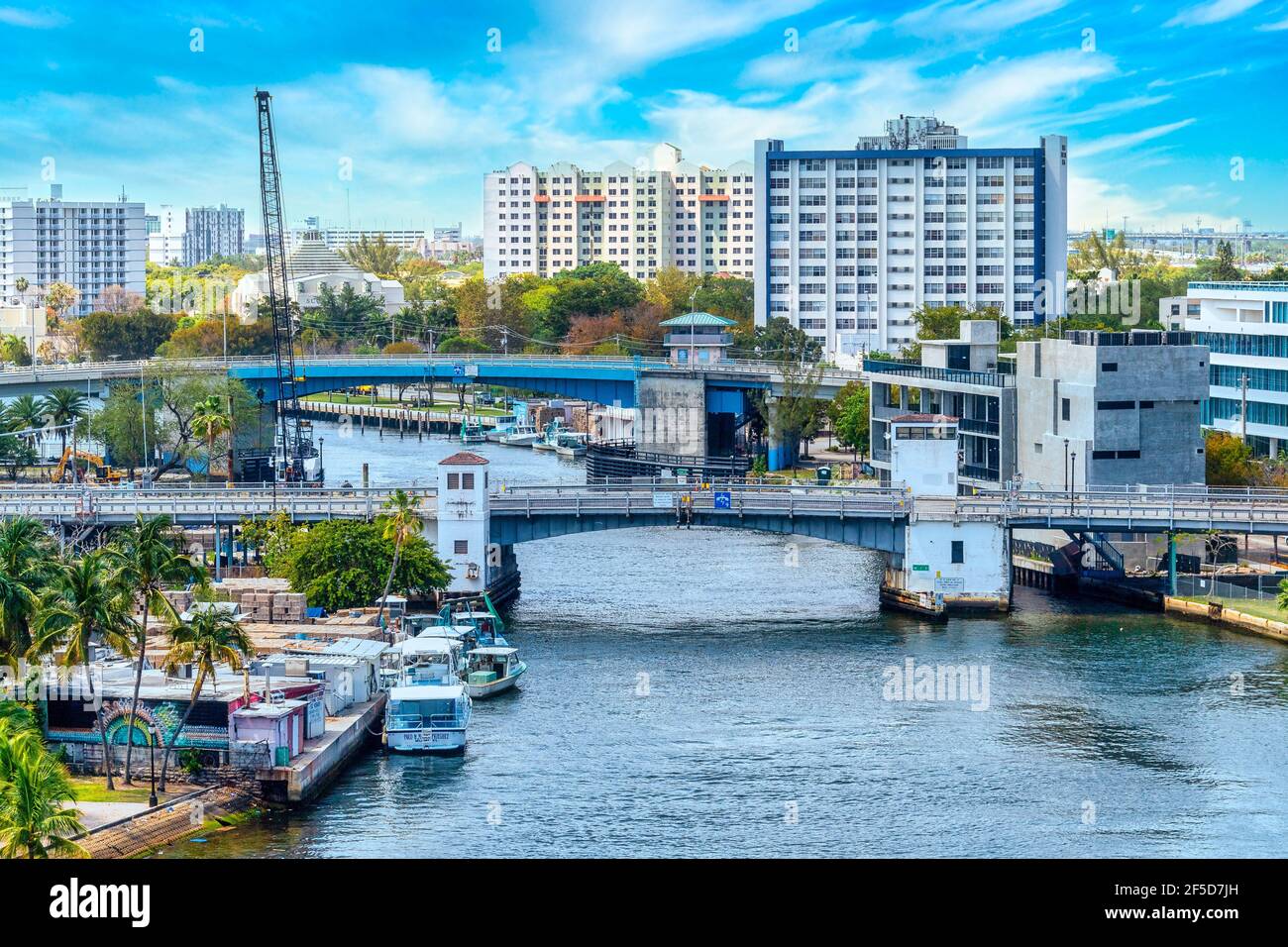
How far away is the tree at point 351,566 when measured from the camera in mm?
A: 49113

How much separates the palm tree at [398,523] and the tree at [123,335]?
8696 centimetres

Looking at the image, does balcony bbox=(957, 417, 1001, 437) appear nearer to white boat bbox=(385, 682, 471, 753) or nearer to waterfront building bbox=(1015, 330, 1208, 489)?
waterfront building bbox=(1015, 330, 1208, 489)

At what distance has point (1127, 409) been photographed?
196 feet

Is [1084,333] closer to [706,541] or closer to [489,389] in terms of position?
[706,541]

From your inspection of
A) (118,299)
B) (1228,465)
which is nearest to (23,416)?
(1228,465)

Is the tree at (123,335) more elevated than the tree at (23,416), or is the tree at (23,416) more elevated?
the tree at (123,335)

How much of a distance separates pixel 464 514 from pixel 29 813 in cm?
3047

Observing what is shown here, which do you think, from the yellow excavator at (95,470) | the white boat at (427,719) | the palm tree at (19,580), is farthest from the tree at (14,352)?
the white boat at (427,719)

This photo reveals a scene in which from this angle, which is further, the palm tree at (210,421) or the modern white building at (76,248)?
the modern white building at (76,248)

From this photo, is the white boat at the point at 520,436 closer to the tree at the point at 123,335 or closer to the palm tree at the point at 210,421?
the tree at the point at 123,335

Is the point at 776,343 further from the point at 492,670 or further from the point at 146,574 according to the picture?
the point at 146,574

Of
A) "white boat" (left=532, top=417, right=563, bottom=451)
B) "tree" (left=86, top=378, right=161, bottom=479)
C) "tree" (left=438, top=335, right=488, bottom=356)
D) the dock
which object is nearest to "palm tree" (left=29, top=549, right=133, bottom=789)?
the dock
